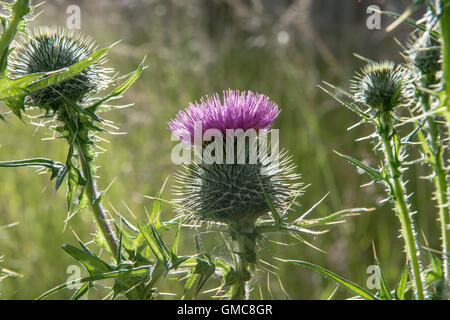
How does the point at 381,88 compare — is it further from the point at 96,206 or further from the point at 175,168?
the point at 175,168

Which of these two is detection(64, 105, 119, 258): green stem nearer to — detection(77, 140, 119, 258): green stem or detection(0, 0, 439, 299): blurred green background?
detection(77, 140, 119, 258): green stem

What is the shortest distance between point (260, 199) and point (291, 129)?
3416 mm

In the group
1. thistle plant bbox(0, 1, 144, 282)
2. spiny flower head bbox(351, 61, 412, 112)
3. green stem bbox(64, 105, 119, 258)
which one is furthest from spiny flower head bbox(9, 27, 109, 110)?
spiny flower head bbox(351, 61, 412, 112)

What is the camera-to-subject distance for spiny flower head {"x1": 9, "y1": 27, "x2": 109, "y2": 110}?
225cm

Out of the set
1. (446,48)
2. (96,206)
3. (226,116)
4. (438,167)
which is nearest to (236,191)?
(226,116)

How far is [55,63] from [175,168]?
6.62ft

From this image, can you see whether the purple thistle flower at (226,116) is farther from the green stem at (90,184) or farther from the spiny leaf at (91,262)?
the spiny leaf at (91,262)

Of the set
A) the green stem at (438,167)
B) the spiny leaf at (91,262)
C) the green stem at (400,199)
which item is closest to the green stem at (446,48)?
the green stem at (400,199)

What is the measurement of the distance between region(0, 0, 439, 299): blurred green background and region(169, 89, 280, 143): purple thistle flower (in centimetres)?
121

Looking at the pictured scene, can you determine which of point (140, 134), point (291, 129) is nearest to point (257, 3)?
point (291, 129)

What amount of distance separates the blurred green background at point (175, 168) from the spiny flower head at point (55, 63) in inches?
63.4

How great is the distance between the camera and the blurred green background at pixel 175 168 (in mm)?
4223

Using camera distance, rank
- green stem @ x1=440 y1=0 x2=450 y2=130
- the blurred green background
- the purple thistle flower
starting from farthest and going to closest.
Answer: the blurred green background
the purple thistle flower
green stem @ x1=440 y1=0 x2=450 y2=130
